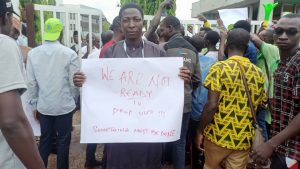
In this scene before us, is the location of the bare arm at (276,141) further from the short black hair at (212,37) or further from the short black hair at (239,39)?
the short black hair at (212,37)

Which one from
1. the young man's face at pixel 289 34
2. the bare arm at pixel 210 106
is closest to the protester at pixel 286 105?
the young man's face at pixel 289 34

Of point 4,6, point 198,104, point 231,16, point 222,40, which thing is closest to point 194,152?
point 198,104

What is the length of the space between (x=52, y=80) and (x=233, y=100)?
213cm

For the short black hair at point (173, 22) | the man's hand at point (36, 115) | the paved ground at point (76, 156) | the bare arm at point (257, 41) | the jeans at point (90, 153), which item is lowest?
the paved ground at point (76, 156)

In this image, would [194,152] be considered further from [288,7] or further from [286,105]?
[288,7]

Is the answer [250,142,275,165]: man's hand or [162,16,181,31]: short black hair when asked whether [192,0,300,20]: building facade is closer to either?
[162,16,181,31]: short black hair

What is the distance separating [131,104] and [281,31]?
4.48ft

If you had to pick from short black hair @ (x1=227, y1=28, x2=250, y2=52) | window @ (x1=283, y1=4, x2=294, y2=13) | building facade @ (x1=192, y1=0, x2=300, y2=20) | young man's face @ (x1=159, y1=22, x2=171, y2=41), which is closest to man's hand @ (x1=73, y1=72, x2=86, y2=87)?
short black hair @ (x1=227, y1=28, x2=250, y2=52)

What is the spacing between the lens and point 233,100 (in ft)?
8.96

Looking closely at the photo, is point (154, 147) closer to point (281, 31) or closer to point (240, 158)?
point (240, 158)

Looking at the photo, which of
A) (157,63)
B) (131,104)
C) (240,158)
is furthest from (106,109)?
(240,158)

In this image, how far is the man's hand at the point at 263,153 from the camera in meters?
2.07

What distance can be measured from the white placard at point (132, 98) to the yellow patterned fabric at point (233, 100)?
1.32 ft

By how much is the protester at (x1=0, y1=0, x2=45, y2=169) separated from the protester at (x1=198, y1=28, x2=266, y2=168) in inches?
69.1
